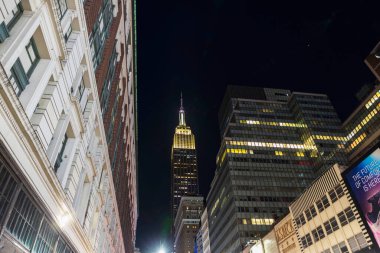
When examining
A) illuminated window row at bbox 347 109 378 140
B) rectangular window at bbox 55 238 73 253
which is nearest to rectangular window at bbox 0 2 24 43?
rectangular window at bbox 55 238 73 253

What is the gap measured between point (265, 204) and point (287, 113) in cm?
5139

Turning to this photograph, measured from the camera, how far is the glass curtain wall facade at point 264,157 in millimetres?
93188

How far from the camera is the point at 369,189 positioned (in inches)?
1153

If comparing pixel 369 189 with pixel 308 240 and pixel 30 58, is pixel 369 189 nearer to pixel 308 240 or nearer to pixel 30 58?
pixel 308 240


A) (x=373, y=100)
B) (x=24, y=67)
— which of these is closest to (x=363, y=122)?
(x=373, y=100)

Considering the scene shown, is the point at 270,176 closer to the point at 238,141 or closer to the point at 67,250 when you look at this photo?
the point at 238,141

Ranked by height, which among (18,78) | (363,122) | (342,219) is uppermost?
(363,122)

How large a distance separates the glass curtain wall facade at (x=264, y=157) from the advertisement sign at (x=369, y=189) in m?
56.1

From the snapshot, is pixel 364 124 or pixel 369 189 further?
pixel 364 124

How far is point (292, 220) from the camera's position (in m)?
45.4

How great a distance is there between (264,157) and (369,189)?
79.5 meters

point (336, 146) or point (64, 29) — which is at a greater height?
point (336, 146)

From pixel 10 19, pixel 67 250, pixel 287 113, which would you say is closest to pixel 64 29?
pixel 10 19

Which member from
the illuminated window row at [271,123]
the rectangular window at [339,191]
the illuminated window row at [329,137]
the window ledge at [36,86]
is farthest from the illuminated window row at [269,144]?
the window ledge at [36,86]
